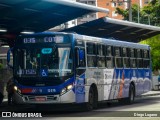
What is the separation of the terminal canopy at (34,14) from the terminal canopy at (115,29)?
125 cm

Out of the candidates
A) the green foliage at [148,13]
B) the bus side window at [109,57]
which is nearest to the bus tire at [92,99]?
the bus side window at [109,57]

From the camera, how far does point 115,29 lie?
30234mm

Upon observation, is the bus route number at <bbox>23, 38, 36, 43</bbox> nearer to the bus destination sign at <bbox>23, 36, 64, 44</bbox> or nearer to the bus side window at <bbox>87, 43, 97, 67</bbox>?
the bus destination sign at <bbox>23, 36, 64, 44</bbox>

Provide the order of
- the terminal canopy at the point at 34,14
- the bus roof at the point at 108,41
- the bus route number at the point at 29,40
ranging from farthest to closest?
1. the terminal canopy at the point at 34,14
2. the bus roof at the point at 108,41
3. the bus route number at the point at 29,40

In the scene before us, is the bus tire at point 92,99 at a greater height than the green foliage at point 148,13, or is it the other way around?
the green foliage at point 148,13

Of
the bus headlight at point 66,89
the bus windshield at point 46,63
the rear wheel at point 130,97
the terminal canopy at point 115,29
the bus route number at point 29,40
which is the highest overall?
the terminal canopy at point 115,29

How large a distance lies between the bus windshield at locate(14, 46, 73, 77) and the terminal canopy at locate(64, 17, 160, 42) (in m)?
6.83

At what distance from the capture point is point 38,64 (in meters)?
20.0

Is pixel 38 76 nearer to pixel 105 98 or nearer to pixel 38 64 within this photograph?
pixel 38 64

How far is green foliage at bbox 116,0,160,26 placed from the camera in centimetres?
6610

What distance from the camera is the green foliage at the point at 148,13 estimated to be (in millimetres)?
66100

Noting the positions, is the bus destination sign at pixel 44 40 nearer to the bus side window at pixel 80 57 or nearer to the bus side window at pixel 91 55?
the bus side window at pixel 80 57

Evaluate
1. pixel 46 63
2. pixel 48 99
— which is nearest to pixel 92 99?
pixel 48 99

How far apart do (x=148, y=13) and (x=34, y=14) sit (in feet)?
197
